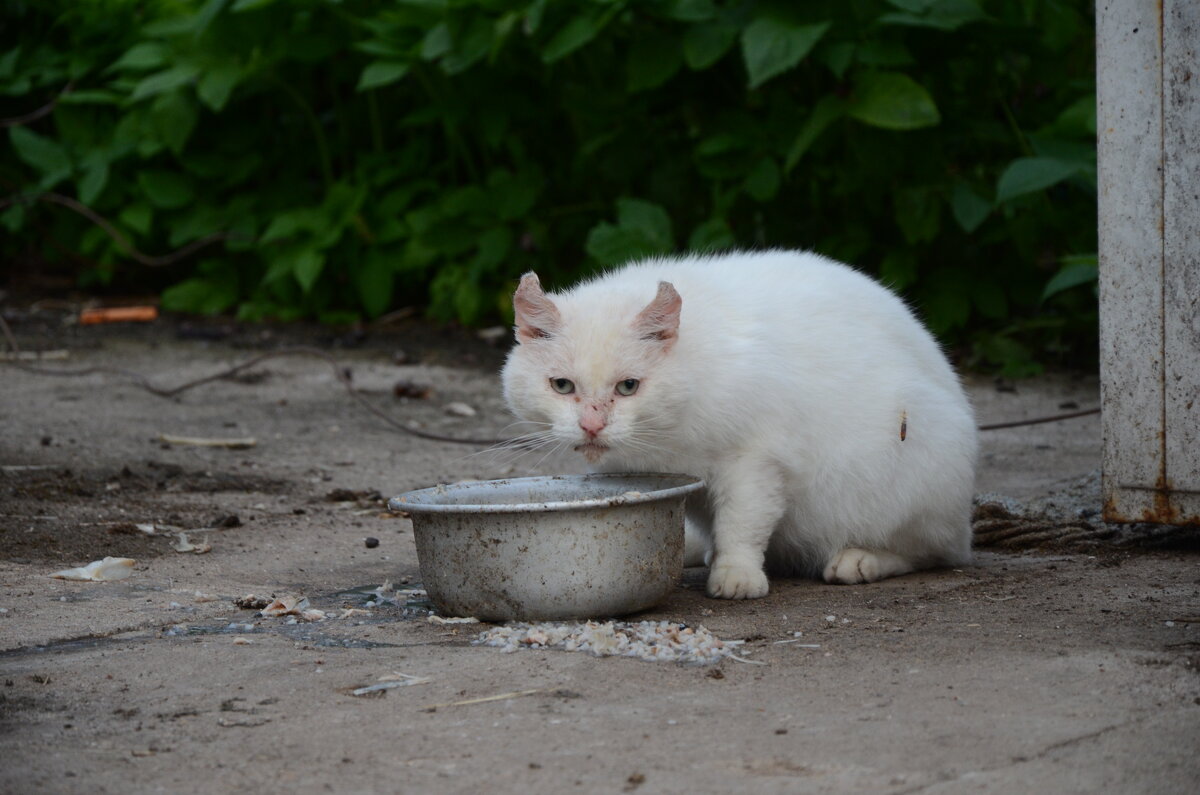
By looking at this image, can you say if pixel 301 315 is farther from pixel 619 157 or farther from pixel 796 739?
pixel 796 739

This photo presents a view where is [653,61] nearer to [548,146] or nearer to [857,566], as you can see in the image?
[548,146]

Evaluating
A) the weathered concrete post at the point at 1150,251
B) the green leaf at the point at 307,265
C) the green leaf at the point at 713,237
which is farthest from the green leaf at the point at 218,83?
the weathered concrete post at the point at 1150,251

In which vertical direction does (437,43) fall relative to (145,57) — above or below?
A: below

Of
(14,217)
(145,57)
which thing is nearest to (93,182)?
(14,217)

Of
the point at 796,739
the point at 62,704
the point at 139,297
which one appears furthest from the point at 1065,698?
the point at 139,297

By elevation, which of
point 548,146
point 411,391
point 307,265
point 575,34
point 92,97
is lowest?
point 411,391

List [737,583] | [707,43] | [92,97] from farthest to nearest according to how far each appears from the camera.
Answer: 1. [92,97]
2. [707,43]
3. [737,583]

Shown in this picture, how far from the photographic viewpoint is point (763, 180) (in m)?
6.36

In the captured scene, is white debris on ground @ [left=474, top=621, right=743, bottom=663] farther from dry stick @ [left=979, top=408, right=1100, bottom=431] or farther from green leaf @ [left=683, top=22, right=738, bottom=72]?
green leaf @ [left=683, top=22, right=738, bottom=72]

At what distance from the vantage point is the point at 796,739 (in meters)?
2.21

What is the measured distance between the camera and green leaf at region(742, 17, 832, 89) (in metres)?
5.54

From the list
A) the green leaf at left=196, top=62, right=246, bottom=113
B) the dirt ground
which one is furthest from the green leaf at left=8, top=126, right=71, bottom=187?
the dirt ground

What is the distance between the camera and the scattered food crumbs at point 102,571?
344cm

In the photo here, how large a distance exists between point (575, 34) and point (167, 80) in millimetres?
2403
